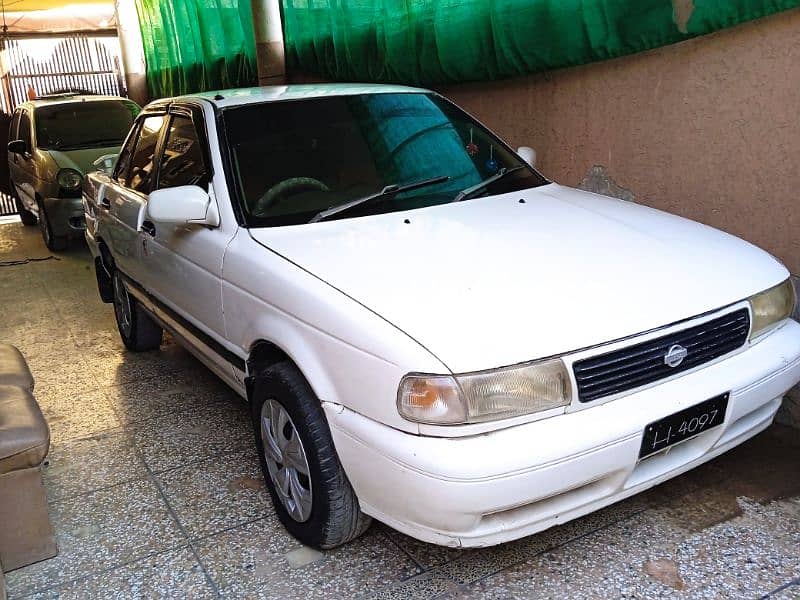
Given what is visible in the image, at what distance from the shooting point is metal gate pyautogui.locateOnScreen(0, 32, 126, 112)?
17.5 metres

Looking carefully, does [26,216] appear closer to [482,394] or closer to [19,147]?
[19,147]

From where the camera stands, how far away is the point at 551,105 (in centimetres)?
464

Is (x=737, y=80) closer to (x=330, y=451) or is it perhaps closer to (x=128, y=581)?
(x=330, y=451)

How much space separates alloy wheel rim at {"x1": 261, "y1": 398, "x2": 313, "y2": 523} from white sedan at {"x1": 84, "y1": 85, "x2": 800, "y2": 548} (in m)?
0.01

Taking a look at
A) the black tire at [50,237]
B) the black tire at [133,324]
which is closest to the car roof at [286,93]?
the black tire at [133,324]

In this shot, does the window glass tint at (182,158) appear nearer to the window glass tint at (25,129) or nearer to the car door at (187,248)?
the car door at (187,248)

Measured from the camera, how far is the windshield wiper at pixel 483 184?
3.35m

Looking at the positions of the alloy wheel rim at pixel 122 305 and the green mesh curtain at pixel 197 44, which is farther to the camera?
the green mesh curtain at pixel 197 44

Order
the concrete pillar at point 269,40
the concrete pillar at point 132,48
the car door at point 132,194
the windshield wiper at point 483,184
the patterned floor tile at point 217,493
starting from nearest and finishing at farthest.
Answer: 1. the patterned floor tile at point 217,493
2. the windshield wiper at point 483,184
3. the car door at point 132,194
4. the concrete pillar at point 269,40
5. the concrete pillar at point 132,48

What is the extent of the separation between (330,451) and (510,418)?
669 mm

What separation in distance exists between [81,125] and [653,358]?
28.4ft

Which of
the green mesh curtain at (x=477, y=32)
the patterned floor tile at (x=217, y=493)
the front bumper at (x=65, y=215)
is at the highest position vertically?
the green mesh curtain at (x=477, y=32)

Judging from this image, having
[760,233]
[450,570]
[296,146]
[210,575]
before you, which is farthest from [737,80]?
[210,575]

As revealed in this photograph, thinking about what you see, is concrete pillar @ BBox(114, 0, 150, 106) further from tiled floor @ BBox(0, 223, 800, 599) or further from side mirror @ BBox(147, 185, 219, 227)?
side mirror @ BBox(147, 185, 219, 227)
